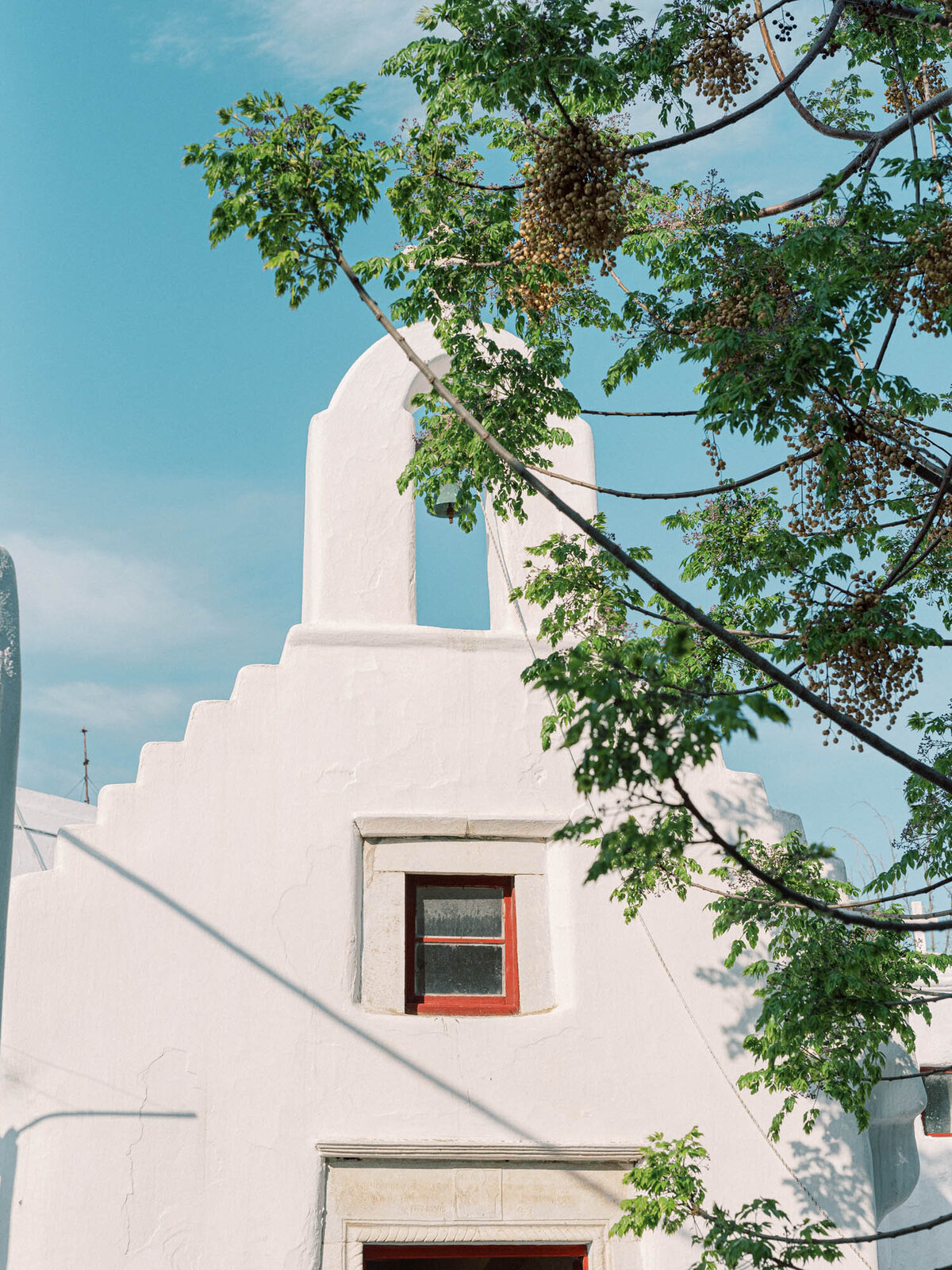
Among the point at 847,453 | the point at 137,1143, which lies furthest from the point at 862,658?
the point at 137,1143

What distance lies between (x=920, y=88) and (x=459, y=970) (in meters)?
5.85

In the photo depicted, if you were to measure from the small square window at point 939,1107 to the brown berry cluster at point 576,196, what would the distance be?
923cm

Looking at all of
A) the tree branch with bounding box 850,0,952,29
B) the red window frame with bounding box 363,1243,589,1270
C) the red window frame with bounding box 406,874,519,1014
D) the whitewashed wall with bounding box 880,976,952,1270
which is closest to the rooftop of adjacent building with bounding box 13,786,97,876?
the red window frame with bounding box 406,874,519,1014

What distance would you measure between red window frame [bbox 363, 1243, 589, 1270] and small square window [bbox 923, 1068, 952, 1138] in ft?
18.4

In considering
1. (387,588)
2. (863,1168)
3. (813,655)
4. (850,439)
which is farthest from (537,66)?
(863,1168)

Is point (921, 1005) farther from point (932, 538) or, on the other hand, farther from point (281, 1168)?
point (281, 1168)

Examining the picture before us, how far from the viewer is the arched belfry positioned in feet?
29.7

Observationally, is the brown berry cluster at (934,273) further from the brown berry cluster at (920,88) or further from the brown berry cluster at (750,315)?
the brown berry cluster at (920,88)

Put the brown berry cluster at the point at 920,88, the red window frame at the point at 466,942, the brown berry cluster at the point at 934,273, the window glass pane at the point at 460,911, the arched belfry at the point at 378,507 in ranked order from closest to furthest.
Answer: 1. the brown berry cluster at the point at 934,273
2. the brown berry cluster at the point at 920,88
3. the red window frame at the point at 466,942
4. the window glass pane at the point at 460,911
5. the arched belfry at the point at 378,507

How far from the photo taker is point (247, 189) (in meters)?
5.81

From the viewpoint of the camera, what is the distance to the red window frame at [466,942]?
325 inches

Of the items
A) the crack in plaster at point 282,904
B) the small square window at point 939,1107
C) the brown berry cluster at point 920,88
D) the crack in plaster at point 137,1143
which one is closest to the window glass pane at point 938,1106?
the small square window at point 939,1107

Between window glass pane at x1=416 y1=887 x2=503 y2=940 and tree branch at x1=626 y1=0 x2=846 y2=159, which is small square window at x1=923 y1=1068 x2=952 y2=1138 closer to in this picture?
window glass pane at x1=416 y1=887 x2=503 y2=940

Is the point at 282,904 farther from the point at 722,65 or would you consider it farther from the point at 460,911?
the point at 722,65
